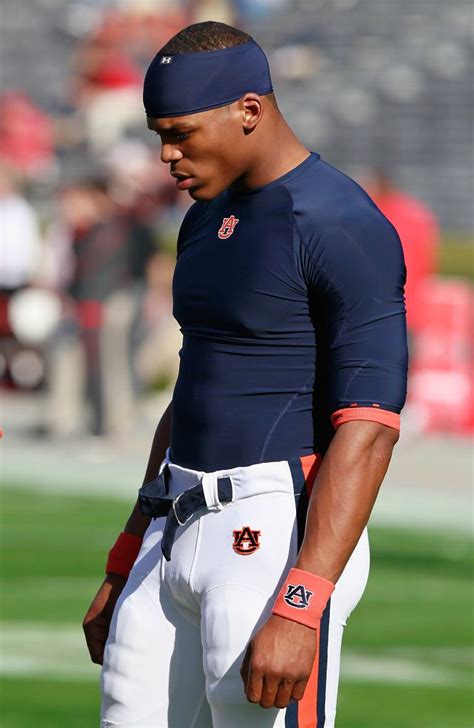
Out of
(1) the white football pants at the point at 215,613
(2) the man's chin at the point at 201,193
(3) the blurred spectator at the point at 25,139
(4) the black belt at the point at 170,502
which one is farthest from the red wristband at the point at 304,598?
(3) the blurred spectator at the point at 25,139

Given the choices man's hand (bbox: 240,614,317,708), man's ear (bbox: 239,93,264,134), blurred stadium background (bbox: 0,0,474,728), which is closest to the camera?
man's hand (bbox: 240,614,317,708)

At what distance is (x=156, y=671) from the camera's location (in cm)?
359

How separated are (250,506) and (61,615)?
499cm

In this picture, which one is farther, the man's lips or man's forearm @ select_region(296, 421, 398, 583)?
the man's lips

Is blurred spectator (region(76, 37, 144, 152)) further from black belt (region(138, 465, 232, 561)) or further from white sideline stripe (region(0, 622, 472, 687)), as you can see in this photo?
black belt (region(138, 465, 232, 561))

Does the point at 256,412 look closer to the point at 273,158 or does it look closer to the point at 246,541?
the point at 246,541

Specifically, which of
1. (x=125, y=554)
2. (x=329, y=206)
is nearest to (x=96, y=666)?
→ (x=125, y=554)

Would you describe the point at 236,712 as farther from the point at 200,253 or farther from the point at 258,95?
the point at 258,95

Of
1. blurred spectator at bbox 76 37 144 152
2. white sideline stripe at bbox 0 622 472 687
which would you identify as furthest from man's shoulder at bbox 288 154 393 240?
blurred spectator at bbox 76 37 144 152

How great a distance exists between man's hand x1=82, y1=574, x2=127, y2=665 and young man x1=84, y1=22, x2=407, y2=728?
256 mm

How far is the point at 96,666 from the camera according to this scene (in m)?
7.43

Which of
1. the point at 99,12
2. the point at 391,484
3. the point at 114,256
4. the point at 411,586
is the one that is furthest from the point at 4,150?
the point at 411,586

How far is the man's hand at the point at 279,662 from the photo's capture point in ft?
10.7

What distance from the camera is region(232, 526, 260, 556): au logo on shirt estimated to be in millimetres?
3455
